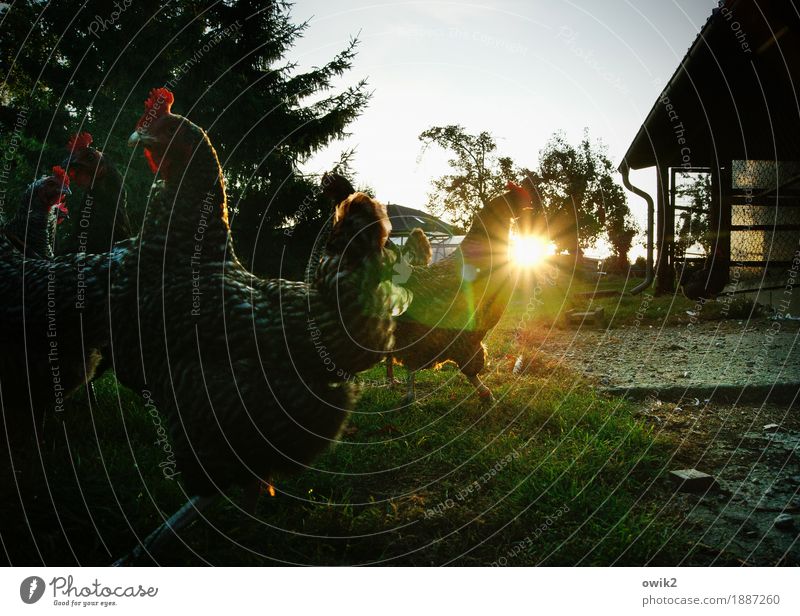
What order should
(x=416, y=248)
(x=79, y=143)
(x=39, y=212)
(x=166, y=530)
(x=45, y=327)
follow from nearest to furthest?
(x=166, y=530)
(x=45, y=327)
(x=39, y=212)
(x=79, y=143)
(x=416, y=248)

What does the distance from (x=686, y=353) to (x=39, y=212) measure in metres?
6.85

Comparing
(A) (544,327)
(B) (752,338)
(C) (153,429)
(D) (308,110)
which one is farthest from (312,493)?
(A) (544,327)

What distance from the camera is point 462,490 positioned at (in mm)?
2623

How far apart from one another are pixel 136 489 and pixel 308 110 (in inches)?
176

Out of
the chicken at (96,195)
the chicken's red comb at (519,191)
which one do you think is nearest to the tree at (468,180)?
the chicken's red comb at (519,191)

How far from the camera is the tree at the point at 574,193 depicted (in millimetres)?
5332

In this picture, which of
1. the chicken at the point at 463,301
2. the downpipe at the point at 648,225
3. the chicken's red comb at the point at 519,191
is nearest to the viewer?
the chicken at the point at 463,301

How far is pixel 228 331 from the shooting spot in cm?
205

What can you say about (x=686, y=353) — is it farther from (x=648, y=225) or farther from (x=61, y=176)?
(x=61, y=176)

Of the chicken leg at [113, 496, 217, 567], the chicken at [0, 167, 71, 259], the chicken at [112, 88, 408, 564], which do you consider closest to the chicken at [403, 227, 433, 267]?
the chicken at [112, 88, 408, 564]

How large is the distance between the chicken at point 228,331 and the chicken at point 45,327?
40 cm

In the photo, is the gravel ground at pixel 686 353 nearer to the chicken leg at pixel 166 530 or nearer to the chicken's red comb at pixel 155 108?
the chicken leg at pixel 166 530

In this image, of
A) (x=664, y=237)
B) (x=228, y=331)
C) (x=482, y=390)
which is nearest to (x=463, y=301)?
(x=482, y=390)

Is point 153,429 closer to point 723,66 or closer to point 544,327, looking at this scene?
point 723,66
